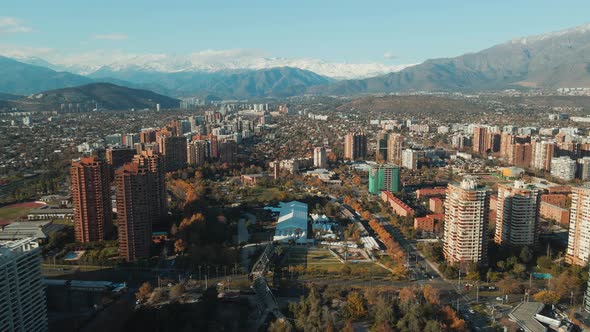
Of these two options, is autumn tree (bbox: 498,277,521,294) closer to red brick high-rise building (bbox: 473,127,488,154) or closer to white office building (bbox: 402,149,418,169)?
→ white office building (bbox: 402,149,418,169)

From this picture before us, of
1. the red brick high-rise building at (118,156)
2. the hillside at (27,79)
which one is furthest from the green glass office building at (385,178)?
the hillside at (27,79)

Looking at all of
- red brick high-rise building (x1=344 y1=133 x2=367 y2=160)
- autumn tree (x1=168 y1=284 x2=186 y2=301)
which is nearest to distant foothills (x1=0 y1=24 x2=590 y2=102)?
red brick high-rise building (x1=344 y1=133 x2=367 y2=160)

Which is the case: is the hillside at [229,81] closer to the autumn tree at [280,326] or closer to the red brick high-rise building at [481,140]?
the red brick high-rise building at [481,140]

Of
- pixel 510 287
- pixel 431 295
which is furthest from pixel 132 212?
pixel 510 287

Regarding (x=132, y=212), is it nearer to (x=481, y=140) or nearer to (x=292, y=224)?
(x=292, y=224)

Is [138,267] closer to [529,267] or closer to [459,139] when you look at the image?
[529,267]

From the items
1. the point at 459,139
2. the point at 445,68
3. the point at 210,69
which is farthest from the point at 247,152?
the point at 210,69
